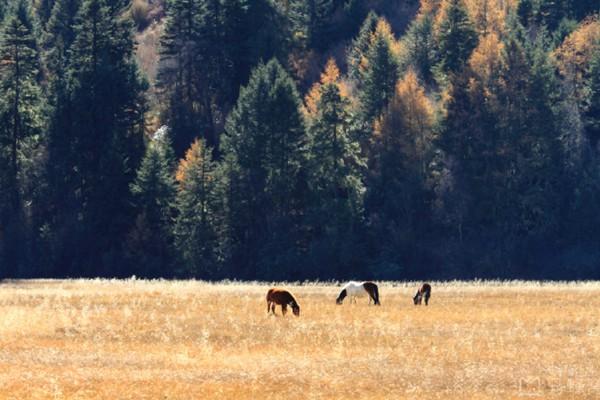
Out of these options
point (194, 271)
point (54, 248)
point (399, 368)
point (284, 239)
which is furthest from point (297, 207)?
point (399, 368)

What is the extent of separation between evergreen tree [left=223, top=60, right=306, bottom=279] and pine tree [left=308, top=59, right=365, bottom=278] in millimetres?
1556

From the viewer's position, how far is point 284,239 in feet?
345

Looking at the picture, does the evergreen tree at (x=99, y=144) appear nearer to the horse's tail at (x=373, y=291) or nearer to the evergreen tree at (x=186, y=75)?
the evergreen tree at (x=186, y=75)

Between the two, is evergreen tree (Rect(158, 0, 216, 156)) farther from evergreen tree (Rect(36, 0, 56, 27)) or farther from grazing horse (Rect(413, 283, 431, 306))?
grazing horse (Rect(413, 283, 431, 306))

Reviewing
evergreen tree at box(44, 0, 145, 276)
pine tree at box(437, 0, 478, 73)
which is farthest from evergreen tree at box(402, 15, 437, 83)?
evergreen tree at box(44, 0, 145, 276)

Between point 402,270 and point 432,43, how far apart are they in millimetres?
31872

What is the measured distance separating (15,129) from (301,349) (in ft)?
253

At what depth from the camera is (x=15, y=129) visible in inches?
4407

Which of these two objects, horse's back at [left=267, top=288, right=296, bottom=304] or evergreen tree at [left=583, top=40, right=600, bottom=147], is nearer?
horse's back at [left=267, top=288, right=296, bottom=304]

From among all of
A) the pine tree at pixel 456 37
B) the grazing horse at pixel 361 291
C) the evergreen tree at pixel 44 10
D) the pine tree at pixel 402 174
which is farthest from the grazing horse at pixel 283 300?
the evergreen tree at pixel 44 10

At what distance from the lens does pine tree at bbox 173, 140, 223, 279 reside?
102562 millimetres

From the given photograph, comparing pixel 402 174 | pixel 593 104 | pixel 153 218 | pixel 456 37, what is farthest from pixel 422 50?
pixel 153 218

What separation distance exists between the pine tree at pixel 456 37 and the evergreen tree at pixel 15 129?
37.0m

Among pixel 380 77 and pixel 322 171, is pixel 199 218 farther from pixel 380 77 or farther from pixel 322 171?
pixel 380 77
